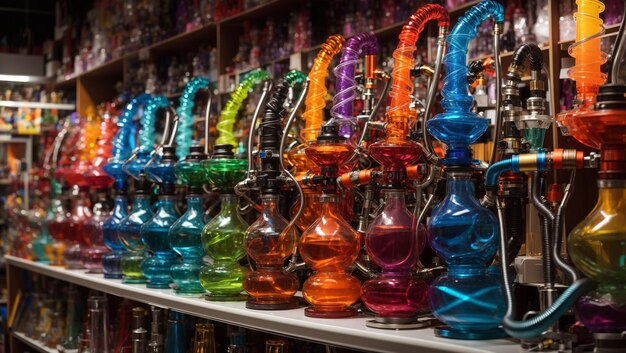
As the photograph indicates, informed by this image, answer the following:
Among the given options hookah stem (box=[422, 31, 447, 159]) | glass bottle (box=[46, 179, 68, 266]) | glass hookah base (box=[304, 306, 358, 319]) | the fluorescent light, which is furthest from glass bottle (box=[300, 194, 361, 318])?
the fluorescent light

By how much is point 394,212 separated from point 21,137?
17.9ft

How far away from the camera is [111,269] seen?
2658 mm

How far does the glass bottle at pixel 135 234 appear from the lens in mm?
2479

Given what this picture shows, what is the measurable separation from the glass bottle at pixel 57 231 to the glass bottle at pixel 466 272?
Result: 7.65 ft

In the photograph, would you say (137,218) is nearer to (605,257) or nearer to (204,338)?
(204,338)

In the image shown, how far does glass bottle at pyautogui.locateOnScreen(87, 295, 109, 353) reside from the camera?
2650mm

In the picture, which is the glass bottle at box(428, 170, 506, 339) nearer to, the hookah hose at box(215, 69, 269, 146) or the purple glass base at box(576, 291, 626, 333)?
the purple glass base at box(576, 291, 626, 333)

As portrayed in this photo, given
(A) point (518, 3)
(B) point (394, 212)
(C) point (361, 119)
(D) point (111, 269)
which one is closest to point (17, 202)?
(D) point (111, 269)

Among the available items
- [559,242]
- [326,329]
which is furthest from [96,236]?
[559,242]

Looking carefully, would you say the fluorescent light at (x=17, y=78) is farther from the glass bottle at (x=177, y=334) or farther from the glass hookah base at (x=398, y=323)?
the glass hookah base at (x=398, y=323)

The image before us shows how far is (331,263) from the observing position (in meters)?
1.58

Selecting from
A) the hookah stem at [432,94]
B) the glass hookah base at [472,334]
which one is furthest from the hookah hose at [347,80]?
the glass hookah base at [472,334]

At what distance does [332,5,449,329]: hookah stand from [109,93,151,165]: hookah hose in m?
1.53

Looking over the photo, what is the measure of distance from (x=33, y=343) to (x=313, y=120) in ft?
7.12
